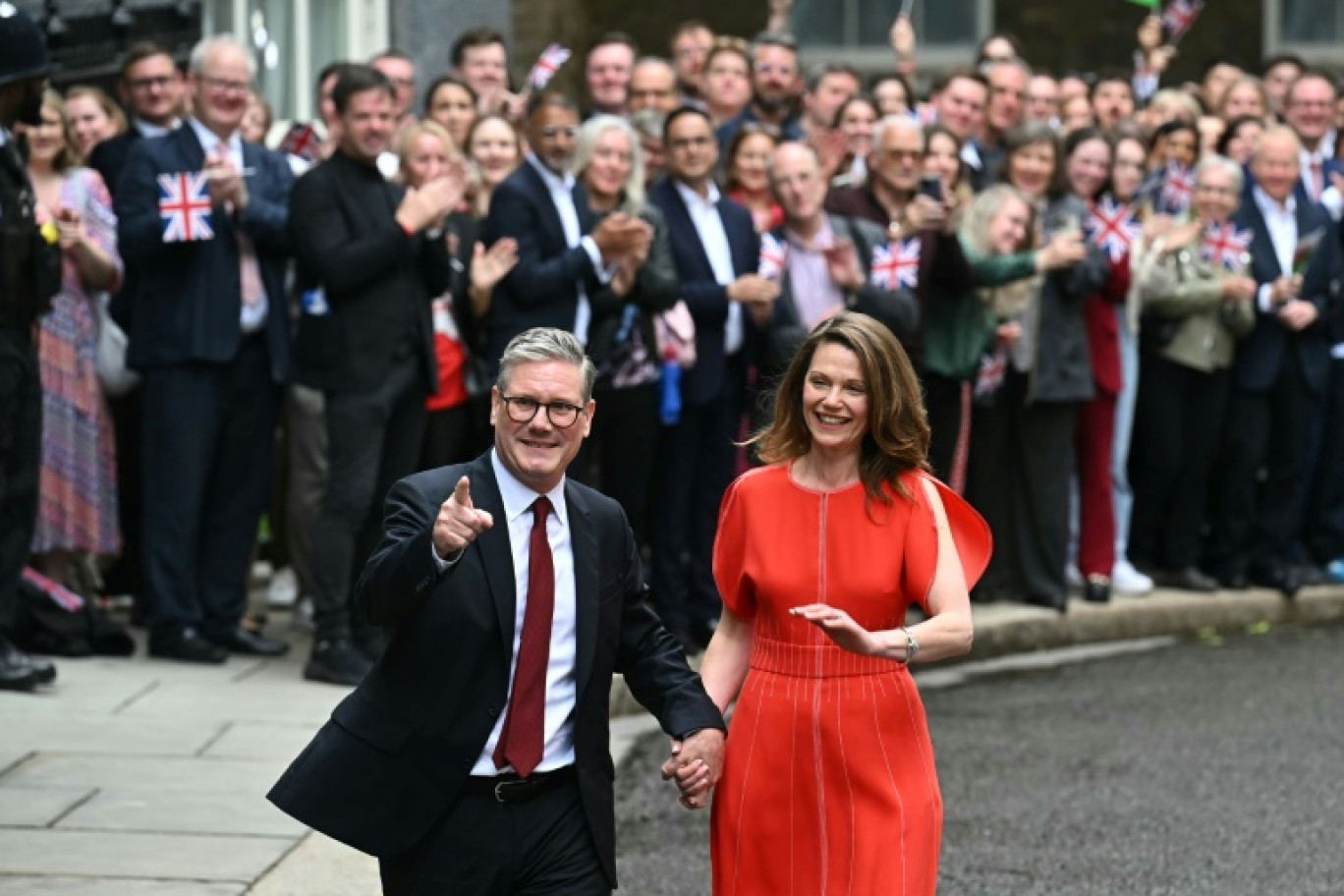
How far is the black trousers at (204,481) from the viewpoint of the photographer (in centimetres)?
1035

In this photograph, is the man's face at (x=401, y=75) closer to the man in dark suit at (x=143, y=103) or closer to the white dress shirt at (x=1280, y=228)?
the man in dark suit at (x=143, y=103)

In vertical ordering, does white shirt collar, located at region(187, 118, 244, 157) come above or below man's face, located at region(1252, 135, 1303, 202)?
above

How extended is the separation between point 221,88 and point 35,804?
3.36 metres

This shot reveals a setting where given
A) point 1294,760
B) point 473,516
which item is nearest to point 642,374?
point 1294,760

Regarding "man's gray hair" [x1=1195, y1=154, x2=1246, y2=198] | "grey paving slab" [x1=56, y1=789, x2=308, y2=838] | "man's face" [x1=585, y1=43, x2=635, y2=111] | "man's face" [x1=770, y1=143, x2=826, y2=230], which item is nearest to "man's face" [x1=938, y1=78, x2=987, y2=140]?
"man's gray hair" [x1=1195, y1=154, x2=1246, y2=198]

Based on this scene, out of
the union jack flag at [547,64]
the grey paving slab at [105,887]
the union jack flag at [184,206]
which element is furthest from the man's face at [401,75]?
the grey paving slab at [105,887]

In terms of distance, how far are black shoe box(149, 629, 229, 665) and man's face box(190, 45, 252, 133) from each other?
190 cm

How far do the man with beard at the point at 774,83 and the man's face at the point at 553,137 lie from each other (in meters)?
3.03

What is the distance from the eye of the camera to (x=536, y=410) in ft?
17.6

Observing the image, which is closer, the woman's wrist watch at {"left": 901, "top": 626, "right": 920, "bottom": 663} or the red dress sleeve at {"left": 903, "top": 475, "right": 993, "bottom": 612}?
the woman's wrist watch at {"left": 901, "top": 626, "right": 920, "bottom": 663}

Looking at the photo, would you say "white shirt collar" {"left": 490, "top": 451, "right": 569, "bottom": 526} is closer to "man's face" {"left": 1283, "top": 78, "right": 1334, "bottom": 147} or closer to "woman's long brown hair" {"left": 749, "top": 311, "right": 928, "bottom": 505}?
"woman's long brown hair" {"left": 749, "top": 311, "right": 928, "bottom": 505}

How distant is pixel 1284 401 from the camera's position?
45.1 feet

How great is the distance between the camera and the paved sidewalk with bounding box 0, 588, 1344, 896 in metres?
7.16

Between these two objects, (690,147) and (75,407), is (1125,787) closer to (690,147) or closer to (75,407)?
(690,147)
